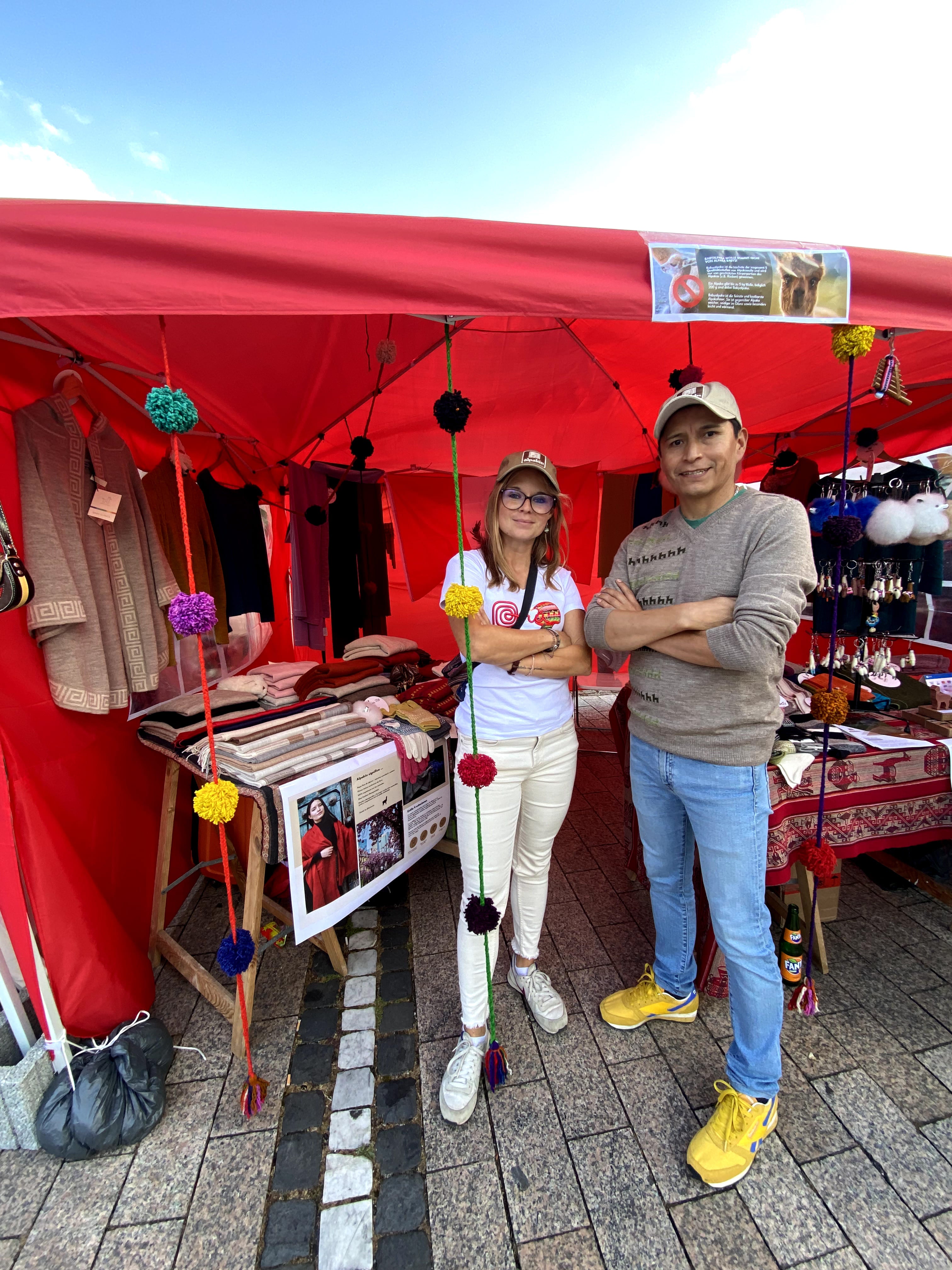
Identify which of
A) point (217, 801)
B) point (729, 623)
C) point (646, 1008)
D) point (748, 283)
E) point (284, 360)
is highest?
point (284, 360)

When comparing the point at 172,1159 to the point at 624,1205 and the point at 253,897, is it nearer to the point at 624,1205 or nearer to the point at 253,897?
the point at 253,897

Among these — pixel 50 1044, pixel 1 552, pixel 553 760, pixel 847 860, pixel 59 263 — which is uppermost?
pixel 59 263

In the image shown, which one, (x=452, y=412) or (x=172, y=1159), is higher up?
(x=452, y=412)

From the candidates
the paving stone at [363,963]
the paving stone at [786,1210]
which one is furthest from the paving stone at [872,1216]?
the paving stone at [363,963]

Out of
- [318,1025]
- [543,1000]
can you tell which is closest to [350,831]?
[318,1025]

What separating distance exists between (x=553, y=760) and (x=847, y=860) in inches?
91.6

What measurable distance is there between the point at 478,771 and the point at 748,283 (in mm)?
1465

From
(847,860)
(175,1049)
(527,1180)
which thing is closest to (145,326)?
(175,1049)

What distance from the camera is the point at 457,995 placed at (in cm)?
211

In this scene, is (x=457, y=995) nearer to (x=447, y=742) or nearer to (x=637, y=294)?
(x=447, y=742)

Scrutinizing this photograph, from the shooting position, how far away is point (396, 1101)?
1.69m

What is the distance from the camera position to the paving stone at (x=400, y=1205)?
1.38 m

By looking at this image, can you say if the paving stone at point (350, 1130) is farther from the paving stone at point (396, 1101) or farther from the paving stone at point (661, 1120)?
the paving stone at point (661, 1120)

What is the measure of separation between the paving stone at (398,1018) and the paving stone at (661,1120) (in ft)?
2.06
